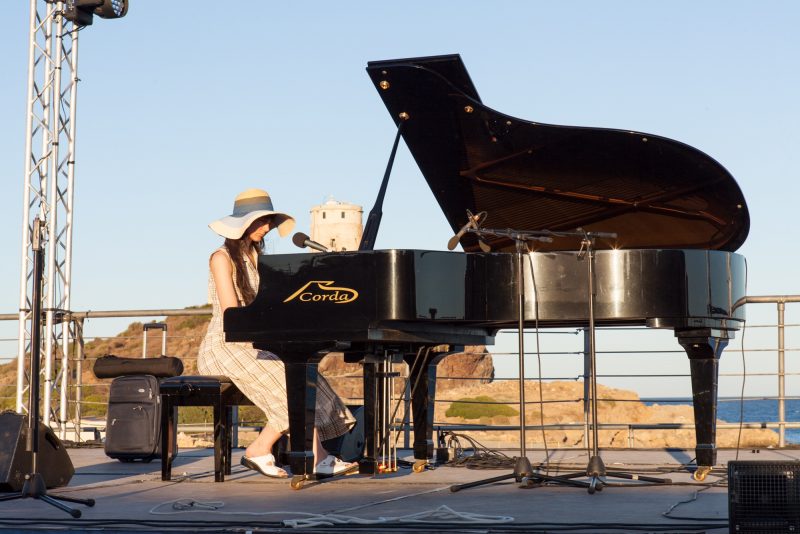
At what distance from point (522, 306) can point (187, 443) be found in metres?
8.88

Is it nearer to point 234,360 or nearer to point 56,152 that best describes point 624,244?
point 234,360

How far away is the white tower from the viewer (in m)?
53.7

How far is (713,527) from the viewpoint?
329 centimetres

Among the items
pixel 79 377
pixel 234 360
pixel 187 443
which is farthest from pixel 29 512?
pixel 187 443

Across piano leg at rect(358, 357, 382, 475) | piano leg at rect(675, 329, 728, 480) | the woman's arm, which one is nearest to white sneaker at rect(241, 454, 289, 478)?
piano leg at rect(358, 357, 382, 475)

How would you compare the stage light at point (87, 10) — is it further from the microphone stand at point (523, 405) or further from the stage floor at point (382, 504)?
the microphone stand at point (523, 405)

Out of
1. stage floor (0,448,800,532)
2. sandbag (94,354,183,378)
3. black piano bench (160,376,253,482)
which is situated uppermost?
sandbag (94,354,183,378)

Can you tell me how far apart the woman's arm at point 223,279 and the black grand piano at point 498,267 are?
0.95 feet

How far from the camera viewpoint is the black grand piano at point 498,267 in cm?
464

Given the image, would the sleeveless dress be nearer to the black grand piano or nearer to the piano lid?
the black grand piano

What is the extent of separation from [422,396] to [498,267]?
1.28 meters

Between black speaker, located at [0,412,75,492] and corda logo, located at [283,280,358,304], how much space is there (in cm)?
118

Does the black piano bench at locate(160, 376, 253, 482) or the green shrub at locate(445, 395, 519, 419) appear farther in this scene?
the green shrub at locate(445, 395, 519, 419)

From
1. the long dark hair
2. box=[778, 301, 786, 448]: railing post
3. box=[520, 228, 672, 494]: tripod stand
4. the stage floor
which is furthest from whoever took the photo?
box=[778, 301, 786, 448]: railing post
